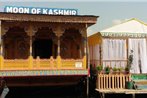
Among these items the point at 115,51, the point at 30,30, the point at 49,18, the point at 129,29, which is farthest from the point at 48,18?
the point at 129,29

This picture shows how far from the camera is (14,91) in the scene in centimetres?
2178

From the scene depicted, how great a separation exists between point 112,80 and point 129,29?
3.96 m

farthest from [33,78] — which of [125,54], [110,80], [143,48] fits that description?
[143,48]

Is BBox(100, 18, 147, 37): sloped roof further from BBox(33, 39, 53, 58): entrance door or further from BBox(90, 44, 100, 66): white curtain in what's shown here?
BBox(33, 39, 53, 58): entrance door

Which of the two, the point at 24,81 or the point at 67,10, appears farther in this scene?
the point at 67,10

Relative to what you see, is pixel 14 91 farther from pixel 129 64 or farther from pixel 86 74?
pixel 129 64

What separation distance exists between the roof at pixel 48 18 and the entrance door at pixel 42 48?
4306mm

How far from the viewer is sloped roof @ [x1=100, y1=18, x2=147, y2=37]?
65.3ft

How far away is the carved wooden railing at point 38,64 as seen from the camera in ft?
60.8

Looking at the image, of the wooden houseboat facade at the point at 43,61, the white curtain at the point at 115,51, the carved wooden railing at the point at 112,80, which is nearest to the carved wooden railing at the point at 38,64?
the wooden houseboat facade at the point at 43,61

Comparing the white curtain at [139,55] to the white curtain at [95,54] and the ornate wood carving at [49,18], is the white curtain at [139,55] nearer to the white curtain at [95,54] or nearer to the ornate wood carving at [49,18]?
the white curtain at [95,54]

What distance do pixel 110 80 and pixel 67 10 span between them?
279 inches

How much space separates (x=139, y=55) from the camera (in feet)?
67.7

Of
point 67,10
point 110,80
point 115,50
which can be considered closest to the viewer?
point 110,80
